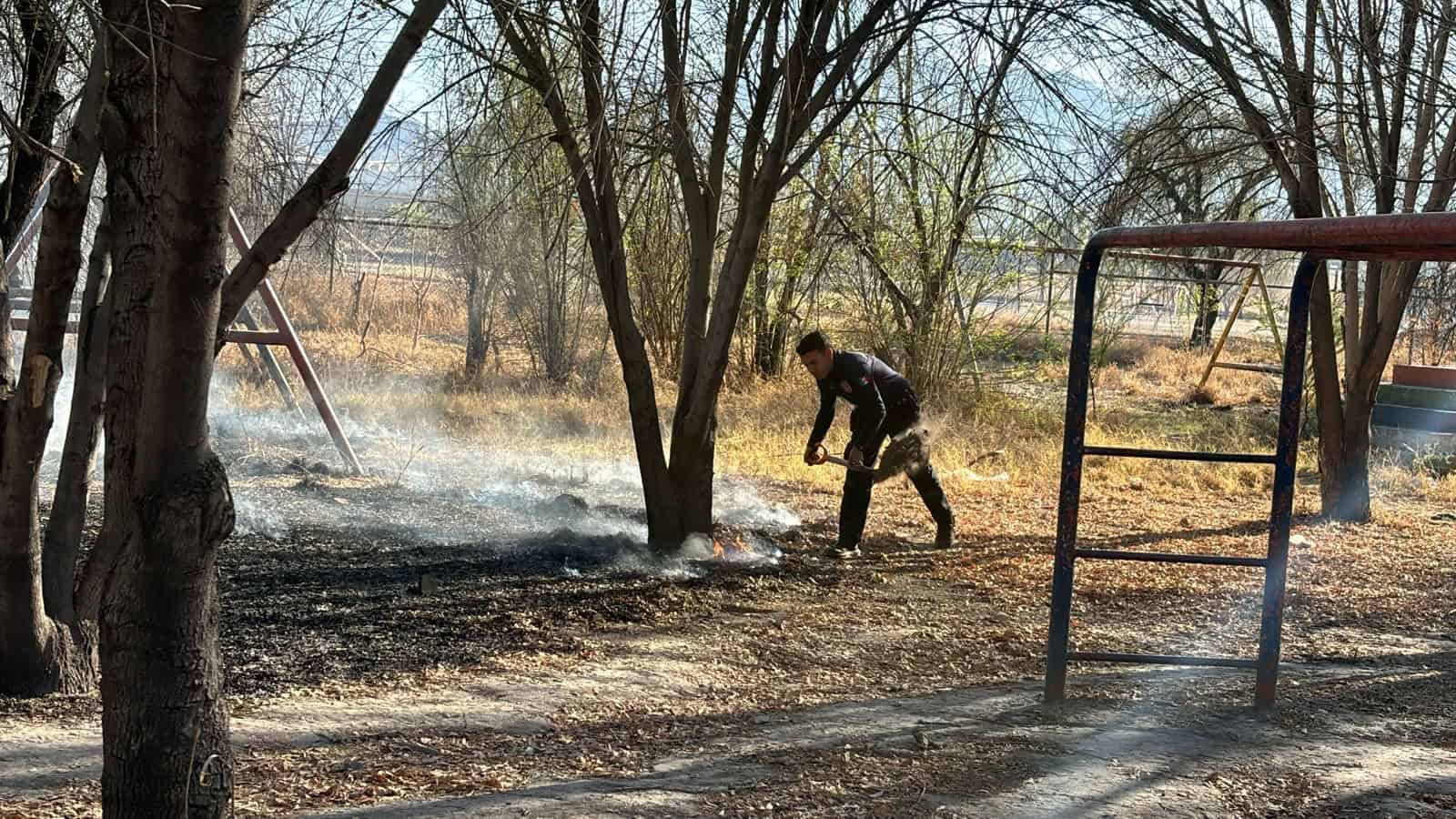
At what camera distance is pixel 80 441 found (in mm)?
4945

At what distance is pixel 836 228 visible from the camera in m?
15.8

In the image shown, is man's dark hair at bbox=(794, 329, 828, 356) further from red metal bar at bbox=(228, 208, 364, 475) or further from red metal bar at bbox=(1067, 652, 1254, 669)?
red metal bar at bbox=(228, 208, 364, 475)

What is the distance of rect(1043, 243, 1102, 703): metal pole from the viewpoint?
504 cm

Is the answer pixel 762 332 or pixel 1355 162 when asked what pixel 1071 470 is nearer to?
pixel 1355 162

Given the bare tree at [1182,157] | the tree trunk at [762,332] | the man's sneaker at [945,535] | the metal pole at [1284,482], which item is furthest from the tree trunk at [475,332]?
the metal pole at [1284,482]

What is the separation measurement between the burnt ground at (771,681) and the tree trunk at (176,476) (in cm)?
75

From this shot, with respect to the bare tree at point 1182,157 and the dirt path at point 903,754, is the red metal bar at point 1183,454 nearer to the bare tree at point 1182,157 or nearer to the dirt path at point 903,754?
the dirt path at point 903,754

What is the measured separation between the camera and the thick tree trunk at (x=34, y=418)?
4.62 meters

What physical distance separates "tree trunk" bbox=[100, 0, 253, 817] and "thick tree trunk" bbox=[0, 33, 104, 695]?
1883 mm

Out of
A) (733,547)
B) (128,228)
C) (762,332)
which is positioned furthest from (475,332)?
(128,228)

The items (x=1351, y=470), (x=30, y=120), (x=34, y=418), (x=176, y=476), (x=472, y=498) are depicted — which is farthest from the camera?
(x=1351, y=470)

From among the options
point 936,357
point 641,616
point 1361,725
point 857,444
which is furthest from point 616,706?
point 936,357

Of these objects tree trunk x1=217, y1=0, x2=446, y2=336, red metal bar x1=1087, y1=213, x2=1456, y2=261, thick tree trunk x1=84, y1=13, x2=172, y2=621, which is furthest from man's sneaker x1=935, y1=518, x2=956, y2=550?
thick tree trunk x1=84, y1=13, x2=172, y2=621

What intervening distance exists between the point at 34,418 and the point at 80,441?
27cm
